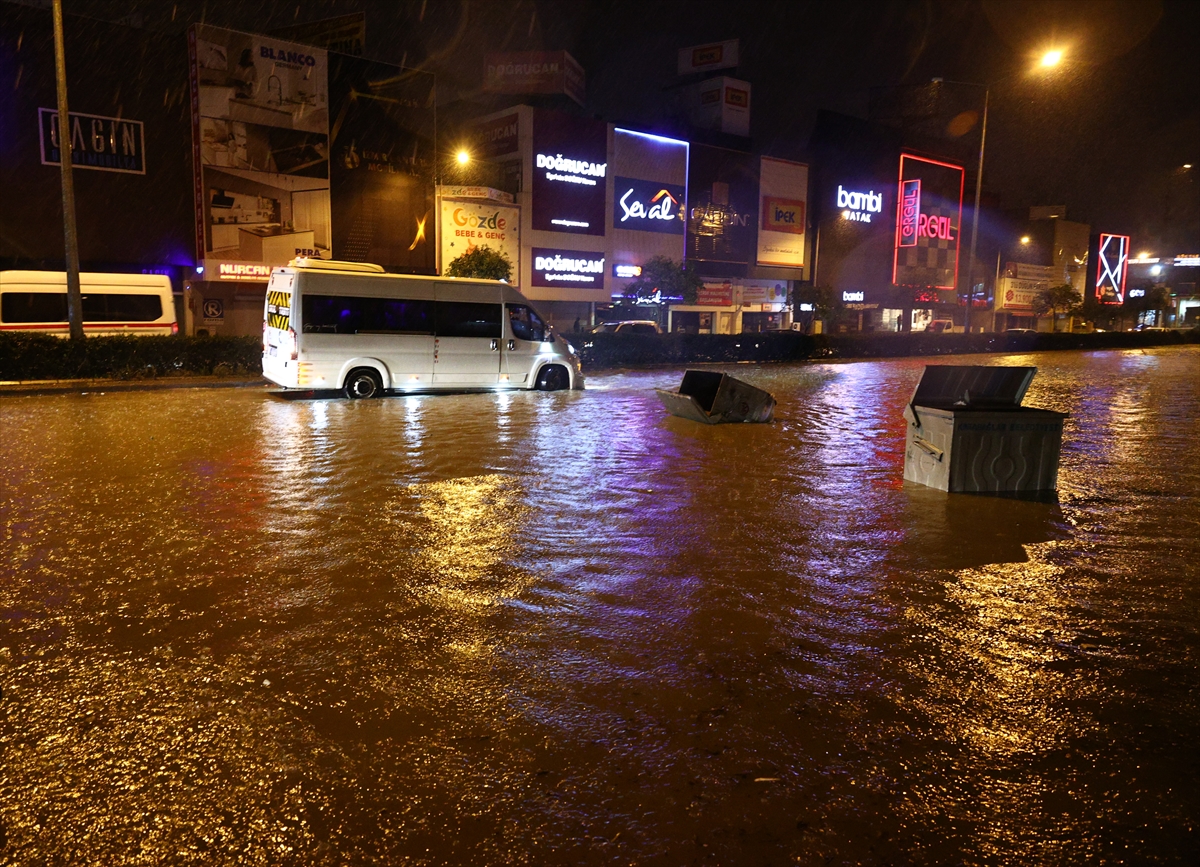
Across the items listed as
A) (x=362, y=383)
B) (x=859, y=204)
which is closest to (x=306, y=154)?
(x=362, y=383)

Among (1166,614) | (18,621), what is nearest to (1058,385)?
(1166,614)

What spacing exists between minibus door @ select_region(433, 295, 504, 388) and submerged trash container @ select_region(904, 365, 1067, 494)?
36.2 ft

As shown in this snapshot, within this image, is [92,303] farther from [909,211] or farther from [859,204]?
[909,211]

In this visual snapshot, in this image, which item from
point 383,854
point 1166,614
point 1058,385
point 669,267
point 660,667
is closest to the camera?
point 383,854

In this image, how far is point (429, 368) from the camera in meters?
17.5

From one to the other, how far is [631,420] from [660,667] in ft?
32.9

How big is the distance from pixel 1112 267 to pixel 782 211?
186 ft

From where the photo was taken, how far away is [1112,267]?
293 ft

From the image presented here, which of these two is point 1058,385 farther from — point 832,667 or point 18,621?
point 18,621

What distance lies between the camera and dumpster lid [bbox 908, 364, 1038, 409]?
8.51 meters

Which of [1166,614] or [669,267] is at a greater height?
[669,267]

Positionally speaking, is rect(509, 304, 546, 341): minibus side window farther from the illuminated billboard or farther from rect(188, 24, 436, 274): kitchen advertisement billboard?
the illuminated billboard

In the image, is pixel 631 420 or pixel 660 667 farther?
pixel 631 420

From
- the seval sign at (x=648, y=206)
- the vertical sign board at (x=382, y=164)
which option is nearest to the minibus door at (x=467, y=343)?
the vertical sign board at (x=382, y=164)
